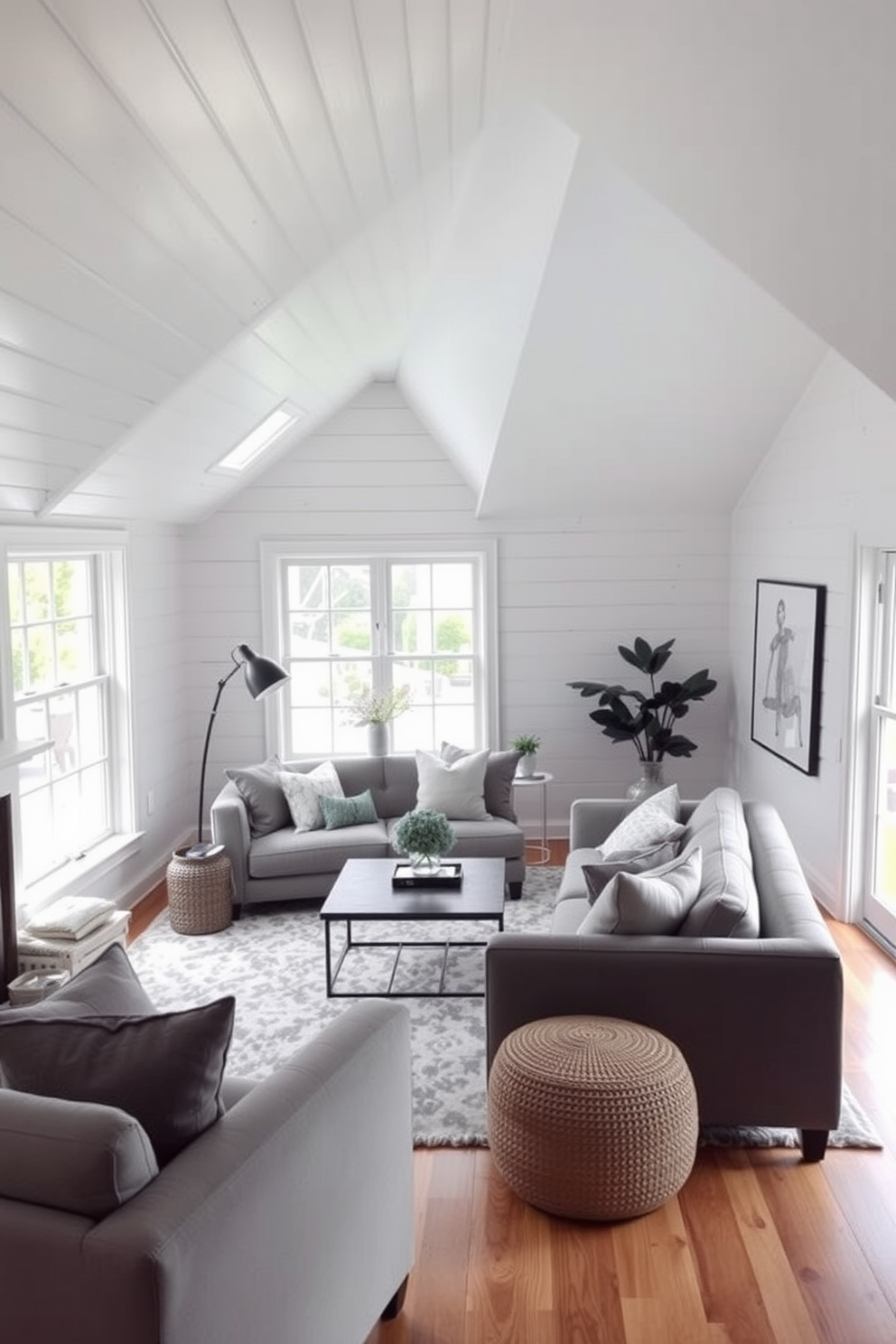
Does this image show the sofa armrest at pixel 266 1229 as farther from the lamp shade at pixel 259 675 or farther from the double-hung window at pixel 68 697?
the lamp shade at pixel 259 675

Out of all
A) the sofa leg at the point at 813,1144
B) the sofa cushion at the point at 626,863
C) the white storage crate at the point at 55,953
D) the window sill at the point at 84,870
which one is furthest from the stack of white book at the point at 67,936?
the sofa leg at the point at 813,1144

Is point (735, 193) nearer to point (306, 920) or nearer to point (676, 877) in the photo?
point (676, 877)

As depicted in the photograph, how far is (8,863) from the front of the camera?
4172mm

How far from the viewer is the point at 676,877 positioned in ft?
11.8

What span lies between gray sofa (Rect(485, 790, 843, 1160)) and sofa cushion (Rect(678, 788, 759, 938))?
27mm

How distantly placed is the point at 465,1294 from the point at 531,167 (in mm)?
3368

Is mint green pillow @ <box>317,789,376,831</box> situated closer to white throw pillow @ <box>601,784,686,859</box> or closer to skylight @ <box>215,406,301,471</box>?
white throw pillow @ <box>601,784,686,859</box>

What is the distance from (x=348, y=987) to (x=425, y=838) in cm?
71

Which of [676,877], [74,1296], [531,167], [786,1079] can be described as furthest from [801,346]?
[74,1296]

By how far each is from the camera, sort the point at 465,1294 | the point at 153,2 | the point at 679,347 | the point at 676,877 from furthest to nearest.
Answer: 1. the point at 679,347
2. the point at 676,877
3. the point at 465,1294
4. the point at 153,2

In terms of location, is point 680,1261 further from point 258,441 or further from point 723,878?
point 258,441

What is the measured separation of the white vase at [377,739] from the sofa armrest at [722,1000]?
3.33m

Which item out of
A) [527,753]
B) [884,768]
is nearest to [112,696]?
[527,753]

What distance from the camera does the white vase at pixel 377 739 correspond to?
21.9 feet
